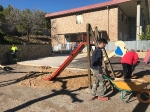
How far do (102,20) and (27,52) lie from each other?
1157 centimetres

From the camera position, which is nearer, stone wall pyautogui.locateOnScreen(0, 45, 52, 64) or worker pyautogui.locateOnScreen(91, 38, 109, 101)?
worker pyautogui.locateOnScreen(91, 38, 109, 101)

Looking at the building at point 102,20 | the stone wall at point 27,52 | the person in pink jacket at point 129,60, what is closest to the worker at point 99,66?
the person in pink jacket at point 129,60

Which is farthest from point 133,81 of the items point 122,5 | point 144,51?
point 122,5

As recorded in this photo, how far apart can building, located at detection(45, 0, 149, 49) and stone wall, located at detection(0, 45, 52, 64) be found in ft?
22.8

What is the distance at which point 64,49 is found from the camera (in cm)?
2939

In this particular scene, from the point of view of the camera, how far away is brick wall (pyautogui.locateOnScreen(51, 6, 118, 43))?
80.3 ft

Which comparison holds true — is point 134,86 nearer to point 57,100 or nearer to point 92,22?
point 57,100

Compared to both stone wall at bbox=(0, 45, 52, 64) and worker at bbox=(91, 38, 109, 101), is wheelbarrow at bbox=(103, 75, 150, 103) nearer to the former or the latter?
worker at bbox=(91, 38, 109, 101)

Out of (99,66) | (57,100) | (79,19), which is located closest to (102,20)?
(79,19)

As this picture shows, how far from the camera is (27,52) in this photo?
18797mm

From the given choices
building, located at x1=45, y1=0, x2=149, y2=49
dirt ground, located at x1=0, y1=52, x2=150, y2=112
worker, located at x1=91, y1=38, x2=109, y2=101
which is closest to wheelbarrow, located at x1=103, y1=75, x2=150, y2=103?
dirt ground, located at x1=0, y1=52, x2=150, y2=112

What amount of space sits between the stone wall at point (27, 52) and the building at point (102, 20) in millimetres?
6943

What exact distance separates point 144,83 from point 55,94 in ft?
8.90

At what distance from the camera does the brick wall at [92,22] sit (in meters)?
24.5
